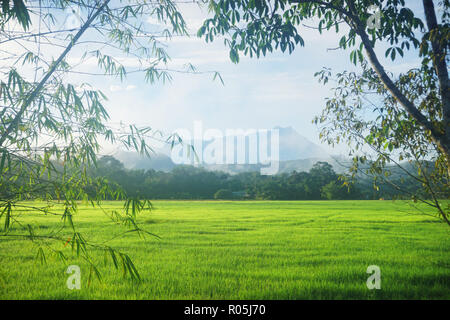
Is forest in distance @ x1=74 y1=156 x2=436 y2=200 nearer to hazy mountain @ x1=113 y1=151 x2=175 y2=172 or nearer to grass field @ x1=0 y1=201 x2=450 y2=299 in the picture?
grass field @ x1=0 y1=201 x2=450 y2=299

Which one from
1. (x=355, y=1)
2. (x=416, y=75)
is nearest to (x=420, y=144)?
(x=416, y=75)

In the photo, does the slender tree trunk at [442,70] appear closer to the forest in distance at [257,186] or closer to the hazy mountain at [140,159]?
the hazy mountain at [140,159]

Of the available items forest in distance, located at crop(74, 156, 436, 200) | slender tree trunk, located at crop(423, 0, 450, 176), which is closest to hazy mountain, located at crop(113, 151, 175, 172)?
slender tree trunk, located at crop(423, 0, 450, 176)

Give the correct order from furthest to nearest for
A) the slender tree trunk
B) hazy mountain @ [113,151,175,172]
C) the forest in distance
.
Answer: the forest in distance < the slender tree trunk < hazy mountain @ [113,151,175,172]

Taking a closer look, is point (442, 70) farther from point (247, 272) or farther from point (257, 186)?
point (257, 186)

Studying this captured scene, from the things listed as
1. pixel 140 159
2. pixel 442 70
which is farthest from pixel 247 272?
pixel 442 70

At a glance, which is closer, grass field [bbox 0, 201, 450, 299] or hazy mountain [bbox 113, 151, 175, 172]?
hazy mountain [bbox 113, 151, 175, 172]

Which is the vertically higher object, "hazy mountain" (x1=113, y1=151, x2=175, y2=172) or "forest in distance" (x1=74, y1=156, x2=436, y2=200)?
"hazy mountain" (x1=113, y1=151, x2=175, y2=172)

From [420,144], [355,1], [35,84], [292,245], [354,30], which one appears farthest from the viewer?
[292,245]

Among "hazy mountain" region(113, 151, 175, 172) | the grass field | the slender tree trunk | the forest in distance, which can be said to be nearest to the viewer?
"hazy mountain" region(113, 151, 175, 172)

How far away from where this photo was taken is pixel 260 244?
28.6ft

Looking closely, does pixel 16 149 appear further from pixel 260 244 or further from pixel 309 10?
pixel 260 244
